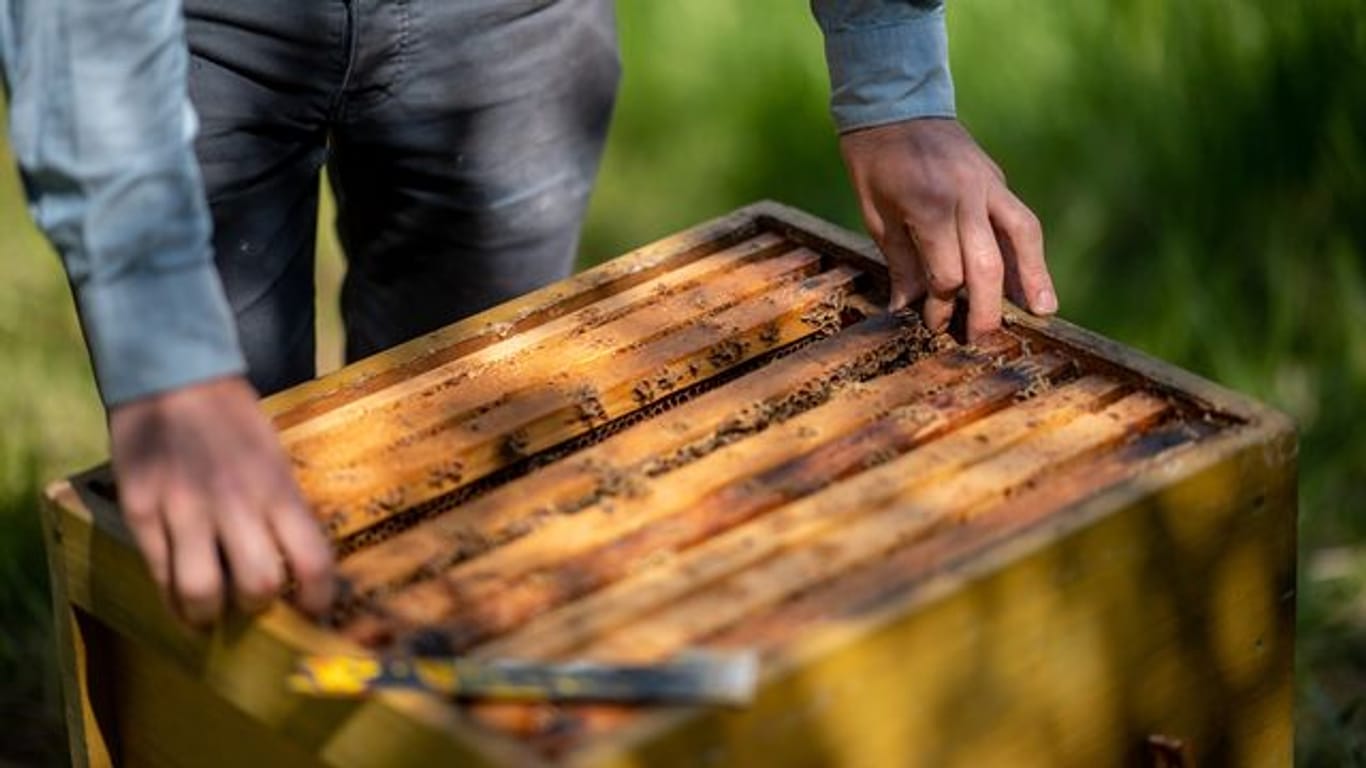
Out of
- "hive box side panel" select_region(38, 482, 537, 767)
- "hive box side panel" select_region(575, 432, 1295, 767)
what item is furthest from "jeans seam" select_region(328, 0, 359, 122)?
"hive box side panel" select_region(575, 432, 1295, 767)

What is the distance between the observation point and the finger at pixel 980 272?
2.15 metres

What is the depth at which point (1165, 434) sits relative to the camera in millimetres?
1988

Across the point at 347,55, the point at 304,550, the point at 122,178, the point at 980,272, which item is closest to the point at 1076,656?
the point at 980,272

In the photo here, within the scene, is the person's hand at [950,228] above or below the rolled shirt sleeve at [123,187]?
below

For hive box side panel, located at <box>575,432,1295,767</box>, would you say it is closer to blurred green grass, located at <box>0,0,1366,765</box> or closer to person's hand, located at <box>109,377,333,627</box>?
person's hand, located at <box>109,377,333,627</box>

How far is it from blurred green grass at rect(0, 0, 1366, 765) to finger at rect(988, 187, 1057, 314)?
0.85 m

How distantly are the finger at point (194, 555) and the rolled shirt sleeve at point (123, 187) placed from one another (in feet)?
0.32

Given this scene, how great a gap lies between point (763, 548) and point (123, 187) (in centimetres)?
56

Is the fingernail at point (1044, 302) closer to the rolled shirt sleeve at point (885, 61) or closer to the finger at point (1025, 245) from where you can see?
the finger at point (1025, 245)

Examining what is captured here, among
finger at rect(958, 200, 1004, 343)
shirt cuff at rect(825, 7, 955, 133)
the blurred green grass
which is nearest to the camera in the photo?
finger at rect(958, 200, 1004, 343)

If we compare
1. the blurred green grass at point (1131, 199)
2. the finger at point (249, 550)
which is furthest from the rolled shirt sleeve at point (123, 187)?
the blurred green grass at point (1131, 199)

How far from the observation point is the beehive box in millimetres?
1690

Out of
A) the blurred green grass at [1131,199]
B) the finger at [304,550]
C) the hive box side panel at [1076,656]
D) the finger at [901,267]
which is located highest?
the finger at [304,550]

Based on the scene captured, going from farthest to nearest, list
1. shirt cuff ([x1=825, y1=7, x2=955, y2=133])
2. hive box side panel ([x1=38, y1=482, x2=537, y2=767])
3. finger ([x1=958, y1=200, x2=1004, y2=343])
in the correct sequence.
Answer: shirt cuff ([x1=825, y1=7, x2=955, y2=133])
finger ([x1=958, y1=200, x2=1004, y2=343])
hive box side panel ([x1=38, y1=482, x2=537, y2=767])
